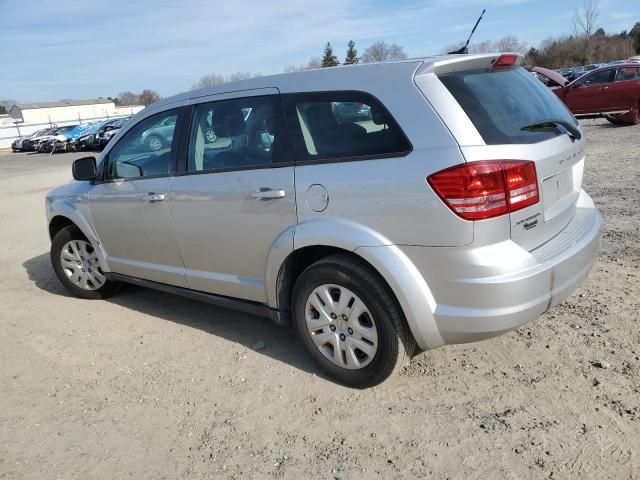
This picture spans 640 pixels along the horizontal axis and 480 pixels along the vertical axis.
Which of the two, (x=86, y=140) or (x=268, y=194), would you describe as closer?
(x=268, y=194)

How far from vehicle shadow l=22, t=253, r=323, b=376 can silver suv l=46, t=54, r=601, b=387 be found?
14.7 inches

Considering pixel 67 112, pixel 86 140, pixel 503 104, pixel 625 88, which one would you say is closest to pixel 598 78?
pixel 625 88

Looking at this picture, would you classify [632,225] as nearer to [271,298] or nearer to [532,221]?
[532,221]

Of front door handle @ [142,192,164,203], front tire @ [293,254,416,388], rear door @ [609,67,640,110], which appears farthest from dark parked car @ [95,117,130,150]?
front tire @ [293,254,416,388]

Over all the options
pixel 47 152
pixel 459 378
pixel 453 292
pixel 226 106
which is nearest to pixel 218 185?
pixel 226 106

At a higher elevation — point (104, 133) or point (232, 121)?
point (232, 121)

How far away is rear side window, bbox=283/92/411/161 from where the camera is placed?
292 centimetres

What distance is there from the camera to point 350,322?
3.16 metres

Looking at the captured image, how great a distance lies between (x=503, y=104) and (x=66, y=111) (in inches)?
3922

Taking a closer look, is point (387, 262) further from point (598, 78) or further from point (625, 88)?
point (598, 78)

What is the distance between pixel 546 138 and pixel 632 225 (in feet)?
11.2

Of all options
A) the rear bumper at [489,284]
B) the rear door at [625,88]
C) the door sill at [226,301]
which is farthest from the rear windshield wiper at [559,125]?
the rear door at [625,88]

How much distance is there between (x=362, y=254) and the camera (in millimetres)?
2953

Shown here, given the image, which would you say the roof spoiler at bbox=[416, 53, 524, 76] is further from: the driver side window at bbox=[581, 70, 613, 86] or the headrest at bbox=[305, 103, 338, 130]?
the driver side window at bbox=[581, 70, 613, 86]
